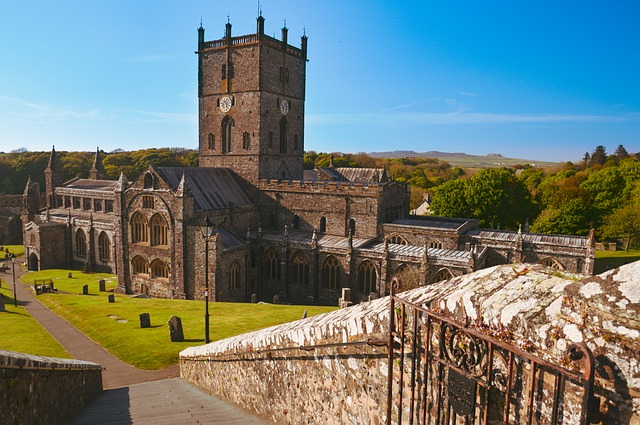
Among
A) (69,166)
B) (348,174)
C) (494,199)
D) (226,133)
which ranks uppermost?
(226,133)

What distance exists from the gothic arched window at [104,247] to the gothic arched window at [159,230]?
16.0 metres

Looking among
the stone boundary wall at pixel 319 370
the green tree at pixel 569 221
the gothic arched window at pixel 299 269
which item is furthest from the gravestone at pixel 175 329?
the green tree at pixel 569 221

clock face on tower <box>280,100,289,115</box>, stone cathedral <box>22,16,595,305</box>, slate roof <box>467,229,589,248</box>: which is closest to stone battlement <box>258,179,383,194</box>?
stone cathedral <box>22,16,595,305</box>

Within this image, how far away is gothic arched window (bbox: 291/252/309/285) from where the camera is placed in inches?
1339

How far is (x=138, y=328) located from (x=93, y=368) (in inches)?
449

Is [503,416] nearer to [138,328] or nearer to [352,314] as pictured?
[352,314]

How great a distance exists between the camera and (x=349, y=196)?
34875mm

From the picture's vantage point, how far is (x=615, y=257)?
49969 millimetres

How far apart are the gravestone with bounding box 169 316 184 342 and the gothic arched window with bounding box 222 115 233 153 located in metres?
21.5

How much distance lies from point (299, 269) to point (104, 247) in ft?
84.6

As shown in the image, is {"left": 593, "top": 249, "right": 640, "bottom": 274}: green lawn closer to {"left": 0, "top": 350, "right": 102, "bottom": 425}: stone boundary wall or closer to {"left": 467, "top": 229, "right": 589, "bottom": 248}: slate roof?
{"left": 467, "top": 229, "right": 589, "bottom": 248}: slate roof

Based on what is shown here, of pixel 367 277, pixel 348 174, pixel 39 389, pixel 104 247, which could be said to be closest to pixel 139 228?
pixel 104 247

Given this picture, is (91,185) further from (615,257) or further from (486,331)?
(615,257)

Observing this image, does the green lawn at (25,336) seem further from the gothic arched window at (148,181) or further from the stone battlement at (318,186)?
the stone battlement at (318,186)
